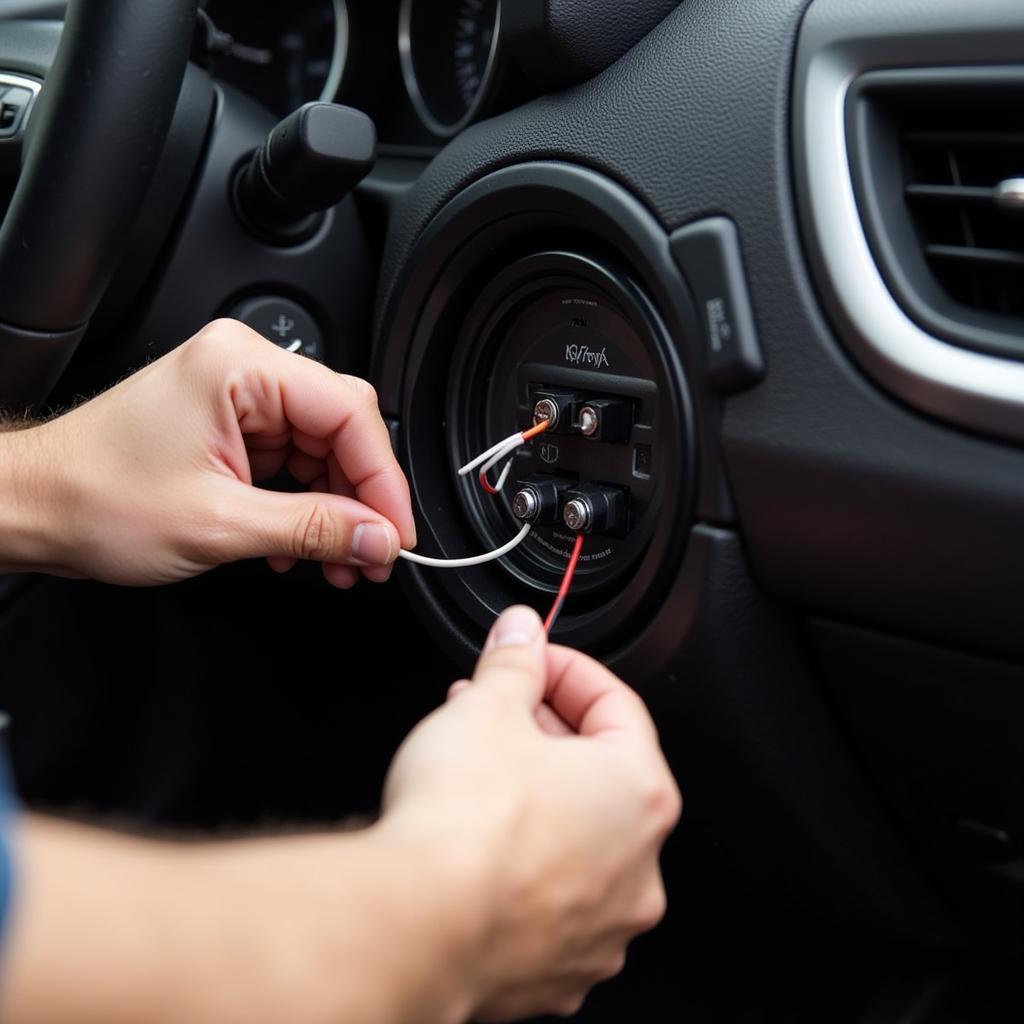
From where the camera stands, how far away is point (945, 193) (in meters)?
0.79

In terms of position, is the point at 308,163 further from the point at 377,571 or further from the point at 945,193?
the point at 945,193

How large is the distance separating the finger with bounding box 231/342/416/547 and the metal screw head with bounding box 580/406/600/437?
0.47 feet

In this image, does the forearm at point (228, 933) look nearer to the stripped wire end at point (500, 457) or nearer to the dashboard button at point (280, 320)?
the stripped wire end at point (500, 457)

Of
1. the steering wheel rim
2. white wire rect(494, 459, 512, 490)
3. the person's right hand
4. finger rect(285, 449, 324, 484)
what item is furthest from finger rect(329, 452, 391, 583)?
the person's right hand

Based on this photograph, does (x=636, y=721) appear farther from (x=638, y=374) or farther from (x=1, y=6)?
(x=1, y=6)

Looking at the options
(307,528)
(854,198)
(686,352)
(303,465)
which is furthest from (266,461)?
(854,198)

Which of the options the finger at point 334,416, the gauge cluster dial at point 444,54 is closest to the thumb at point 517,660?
the finger at point 334,416

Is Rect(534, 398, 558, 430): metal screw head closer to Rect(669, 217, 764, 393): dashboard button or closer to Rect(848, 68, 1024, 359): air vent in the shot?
Rect(669, 217, 764, 393): dashboard button

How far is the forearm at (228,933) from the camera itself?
415mm

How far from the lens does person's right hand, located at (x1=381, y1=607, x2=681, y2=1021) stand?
22.2 inches

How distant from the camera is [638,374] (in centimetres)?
98

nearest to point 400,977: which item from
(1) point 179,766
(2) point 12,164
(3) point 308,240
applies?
(3) point 308,240

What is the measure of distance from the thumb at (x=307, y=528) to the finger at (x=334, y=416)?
0.04 meters

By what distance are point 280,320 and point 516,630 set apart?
578 millimetres
